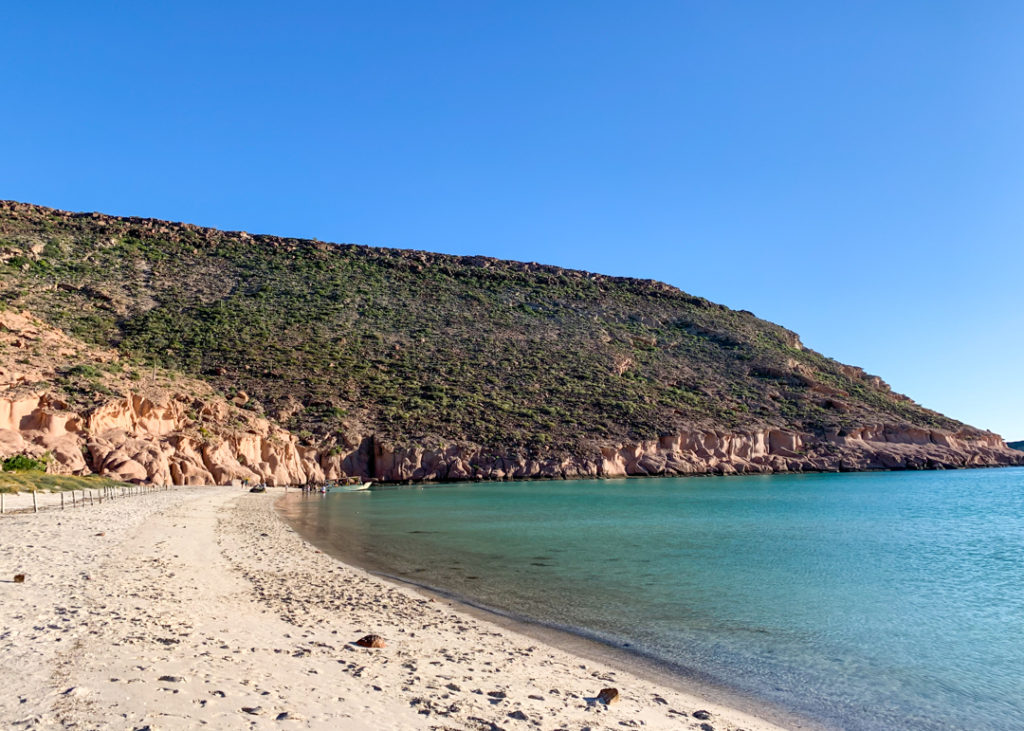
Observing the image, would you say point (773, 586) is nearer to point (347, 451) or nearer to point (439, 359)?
point (347, 451)

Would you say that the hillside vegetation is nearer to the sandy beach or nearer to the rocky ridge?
the rocky ridge

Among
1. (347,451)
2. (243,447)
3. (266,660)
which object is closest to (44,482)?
(243,447)

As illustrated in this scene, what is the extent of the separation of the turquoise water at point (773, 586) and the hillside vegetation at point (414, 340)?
1102 inches

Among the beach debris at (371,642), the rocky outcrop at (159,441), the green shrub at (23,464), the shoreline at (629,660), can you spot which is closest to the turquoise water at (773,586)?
the shoreline at (629,660)

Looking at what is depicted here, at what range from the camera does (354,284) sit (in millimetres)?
83312

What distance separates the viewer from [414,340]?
239ft

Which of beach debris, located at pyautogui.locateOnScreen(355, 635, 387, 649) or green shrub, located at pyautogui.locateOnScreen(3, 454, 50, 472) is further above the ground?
green shrub, located at pyautogui.locateOnScreen(3, 454, 50, 472)

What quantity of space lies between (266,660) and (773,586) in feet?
36.5

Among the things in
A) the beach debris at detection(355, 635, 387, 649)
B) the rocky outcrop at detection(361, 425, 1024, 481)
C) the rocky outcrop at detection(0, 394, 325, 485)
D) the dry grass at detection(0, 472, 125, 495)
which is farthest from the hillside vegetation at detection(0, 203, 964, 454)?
the beach debris at detection(355, 635, 387, 649)

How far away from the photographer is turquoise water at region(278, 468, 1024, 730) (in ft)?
28.5

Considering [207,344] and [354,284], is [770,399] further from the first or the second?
[207,344]

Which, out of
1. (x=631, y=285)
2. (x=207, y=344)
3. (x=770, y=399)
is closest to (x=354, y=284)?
(x=207, y=344)

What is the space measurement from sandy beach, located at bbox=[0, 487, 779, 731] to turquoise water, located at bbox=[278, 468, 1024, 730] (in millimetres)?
1801

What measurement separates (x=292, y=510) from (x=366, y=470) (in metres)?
24.0
